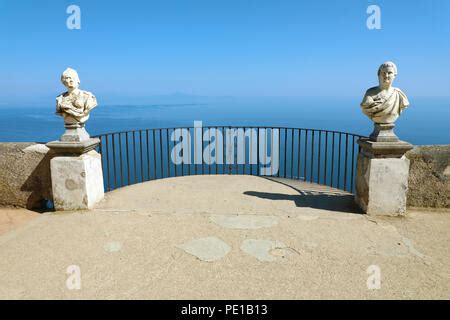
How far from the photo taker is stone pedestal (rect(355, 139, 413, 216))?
447cm

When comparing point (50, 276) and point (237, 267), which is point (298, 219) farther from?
point (50, 276)

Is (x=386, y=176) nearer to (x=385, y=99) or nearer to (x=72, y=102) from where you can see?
(x=385, y=99)

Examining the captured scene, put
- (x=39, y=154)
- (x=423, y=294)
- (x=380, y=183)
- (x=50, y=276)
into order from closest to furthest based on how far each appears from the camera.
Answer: (x=423, y=294)
(x=50, y=276)
(x=380, y=183)
(x=39, y=154)

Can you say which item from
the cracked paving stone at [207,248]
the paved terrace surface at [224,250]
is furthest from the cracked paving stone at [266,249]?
the cracked paving stone at [207,248]

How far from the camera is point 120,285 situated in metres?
2.88

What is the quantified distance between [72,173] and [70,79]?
147 centimetres

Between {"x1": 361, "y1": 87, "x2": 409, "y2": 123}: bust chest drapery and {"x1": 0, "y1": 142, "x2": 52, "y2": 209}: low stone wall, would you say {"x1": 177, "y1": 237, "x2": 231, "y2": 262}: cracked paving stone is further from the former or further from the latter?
{"x1": 0, "y1": 142, "x2": 52, "y2": 209}: low stone wall

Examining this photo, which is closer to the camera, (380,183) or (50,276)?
(50,276)

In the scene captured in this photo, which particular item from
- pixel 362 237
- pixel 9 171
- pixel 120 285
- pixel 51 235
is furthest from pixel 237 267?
pixel 9 171

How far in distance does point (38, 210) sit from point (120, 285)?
3185 mm

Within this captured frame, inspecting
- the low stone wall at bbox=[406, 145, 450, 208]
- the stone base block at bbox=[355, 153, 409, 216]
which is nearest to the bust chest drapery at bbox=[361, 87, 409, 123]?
the stone base block at bbox=[355, 153, 409, 216]

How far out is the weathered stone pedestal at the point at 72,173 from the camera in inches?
188

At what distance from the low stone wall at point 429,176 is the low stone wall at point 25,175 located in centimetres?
601

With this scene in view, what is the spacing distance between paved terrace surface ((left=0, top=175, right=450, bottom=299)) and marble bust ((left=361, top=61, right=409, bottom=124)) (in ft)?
5.05
